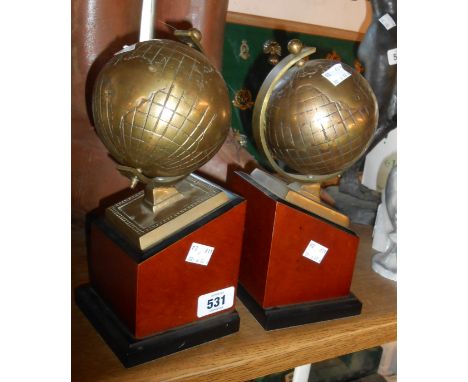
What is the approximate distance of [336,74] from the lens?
0.74 metres

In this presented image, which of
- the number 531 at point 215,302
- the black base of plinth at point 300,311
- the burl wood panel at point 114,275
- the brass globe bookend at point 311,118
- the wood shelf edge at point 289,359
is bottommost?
the wood shelf edge at point 289,359

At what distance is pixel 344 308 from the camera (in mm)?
886

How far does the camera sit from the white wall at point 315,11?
1.49 metres

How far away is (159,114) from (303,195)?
1.04 feet

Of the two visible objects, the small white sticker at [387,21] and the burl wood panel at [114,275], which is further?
the small white sticker at [387,21]

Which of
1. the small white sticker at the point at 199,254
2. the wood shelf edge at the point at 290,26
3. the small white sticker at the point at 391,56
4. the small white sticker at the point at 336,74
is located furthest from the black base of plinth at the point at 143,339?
the wood shelf edge at the point at 290,26

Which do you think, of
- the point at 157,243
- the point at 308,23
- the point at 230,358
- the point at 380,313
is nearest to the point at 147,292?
the point at 157,243

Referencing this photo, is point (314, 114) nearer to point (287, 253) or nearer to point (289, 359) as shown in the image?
point (287, 253)

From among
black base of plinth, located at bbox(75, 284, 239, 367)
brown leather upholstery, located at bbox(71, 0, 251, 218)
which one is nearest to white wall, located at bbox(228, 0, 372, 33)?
brown leather upholstery, located at bbox(71, 0, 251, 218)

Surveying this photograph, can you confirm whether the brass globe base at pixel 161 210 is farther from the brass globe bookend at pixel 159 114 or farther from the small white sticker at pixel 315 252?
the small white sticker at pixel 315 252

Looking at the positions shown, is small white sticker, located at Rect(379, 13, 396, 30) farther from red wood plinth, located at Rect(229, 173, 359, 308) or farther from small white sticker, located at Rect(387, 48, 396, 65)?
red wood plinth, located at Rect(229, 173, 359, 308)

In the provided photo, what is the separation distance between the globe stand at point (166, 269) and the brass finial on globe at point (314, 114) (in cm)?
12

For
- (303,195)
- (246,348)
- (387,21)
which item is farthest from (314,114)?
(387,21)

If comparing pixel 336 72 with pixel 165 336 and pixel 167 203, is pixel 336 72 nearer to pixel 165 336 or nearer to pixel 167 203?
pixel 167 203
